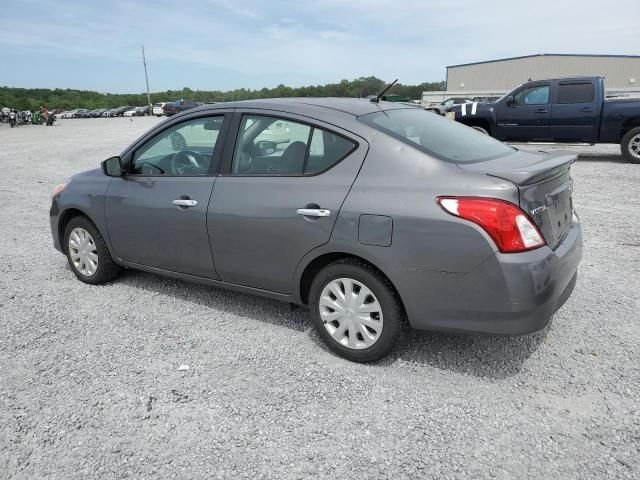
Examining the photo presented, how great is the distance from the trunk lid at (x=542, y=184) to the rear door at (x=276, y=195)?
2.58 ft

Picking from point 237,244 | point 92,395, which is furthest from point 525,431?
point 92,395

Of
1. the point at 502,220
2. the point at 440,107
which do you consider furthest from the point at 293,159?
the point at 440,107

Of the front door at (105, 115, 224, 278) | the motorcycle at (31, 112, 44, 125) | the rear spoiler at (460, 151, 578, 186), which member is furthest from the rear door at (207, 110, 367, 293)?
the motorcycle at (31, 112, 44, 125)

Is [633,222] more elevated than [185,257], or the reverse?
[185,257]

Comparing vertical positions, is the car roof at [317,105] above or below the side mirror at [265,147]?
above

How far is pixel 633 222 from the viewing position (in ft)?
21.0

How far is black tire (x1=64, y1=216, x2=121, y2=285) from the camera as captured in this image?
14.8ft

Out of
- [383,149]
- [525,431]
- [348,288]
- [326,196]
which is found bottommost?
[525,431]

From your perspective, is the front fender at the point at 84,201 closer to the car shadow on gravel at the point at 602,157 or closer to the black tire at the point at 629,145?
the black tire at the point at 629,145

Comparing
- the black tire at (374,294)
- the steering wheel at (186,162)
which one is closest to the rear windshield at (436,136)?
the black tire at (374,294)

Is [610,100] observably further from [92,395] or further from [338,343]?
[92,395]

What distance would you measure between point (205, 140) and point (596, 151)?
13.7 meters

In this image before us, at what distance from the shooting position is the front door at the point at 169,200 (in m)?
3.73

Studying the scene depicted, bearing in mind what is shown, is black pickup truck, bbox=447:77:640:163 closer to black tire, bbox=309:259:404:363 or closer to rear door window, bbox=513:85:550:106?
rear door window, bbox=513:85:550:106
